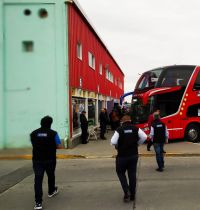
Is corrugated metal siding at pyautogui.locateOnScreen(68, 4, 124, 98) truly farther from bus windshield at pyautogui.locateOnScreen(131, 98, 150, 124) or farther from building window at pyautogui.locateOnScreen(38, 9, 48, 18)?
bus windshield at pyautogui.locateOnScreen(131, 98, 150, 124)

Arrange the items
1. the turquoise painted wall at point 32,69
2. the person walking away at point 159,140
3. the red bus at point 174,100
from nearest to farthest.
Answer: the person walking away at point 159,140 → the turquoise painted wall at point 32,69 → the red bus at point 174,100

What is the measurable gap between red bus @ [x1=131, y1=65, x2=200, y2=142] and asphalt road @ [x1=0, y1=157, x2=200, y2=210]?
5550 mm

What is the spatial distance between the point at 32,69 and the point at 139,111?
5.66m

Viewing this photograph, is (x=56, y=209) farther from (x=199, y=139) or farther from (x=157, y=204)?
(x=199, y=139)

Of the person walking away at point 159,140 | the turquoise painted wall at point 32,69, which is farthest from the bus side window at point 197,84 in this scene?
the person walking away at point 159,140

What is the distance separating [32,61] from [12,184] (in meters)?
8.65

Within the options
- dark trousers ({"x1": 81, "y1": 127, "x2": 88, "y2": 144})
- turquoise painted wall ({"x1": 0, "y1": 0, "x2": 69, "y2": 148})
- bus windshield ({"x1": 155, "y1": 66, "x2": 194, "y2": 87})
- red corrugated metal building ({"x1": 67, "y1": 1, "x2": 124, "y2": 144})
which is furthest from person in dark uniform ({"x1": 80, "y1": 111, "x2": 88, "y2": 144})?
bus windshield ({"x1": 155, "y1": 66, "x2": 194, "y2": 87})

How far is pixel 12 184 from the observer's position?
33.5 ft

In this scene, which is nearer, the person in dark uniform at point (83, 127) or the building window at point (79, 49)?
the person in dark uniform at point (83, 127)

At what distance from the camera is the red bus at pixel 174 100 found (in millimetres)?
18688

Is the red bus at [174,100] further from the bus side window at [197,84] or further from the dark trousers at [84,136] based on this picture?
the dark trousers at [84,136]

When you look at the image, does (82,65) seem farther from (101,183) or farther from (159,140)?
(101,183)

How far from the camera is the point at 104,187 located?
30.4 feet

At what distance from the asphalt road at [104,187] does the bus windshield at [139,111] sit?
5.44 meters
